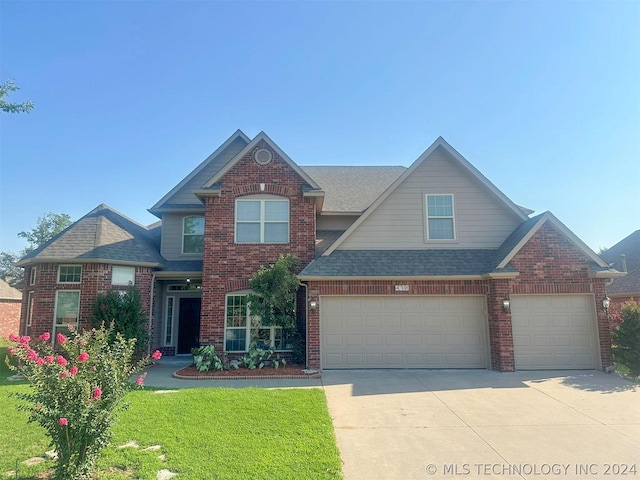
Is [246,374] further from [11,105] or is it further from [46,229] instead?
[46,229]

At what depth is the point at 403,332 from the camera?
37.2 ft

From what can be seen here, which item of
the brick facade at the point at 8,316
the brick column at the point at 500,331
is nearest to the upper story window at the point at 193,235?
the brick column at the point at 500,331

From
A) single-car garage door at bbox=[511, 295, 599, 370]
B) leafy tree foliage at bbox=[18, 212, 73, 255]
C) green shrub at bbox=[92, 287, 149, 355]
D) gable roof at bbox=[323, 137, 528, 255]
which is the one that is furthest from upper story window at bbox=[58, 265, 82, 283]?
leafy tree foliage at bbox=[18, 212, 73, 255]

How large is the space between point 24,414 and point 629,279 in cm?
2218

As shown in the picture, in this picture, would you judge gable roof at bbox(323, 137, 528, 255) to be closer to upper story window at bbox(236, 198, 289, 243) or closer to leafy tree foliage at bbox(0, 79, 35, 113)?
upper story window at bbox(236, 198, 289, 243)

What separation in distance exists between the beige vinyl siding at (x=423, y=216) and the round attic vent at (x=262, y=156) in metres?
3.87

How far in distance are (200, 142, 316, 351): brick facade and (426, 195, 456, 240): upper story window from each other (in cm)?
390

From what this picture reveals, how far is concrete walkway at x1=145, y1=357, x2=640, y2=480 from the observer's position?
16.2 feet

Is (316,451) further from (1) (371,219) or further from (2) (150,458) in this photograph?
(1) (371,219)

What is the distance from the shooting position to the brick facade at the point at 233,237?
12.1 m

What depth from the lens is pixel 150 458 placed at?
16.5 ft

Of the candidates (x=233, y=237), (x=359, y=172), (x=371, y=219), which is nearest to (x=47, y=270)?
(x=233, y=237)

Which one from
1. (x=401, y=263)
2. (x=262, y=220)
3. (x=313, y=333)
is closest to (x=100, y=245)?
(x=262, y=220)

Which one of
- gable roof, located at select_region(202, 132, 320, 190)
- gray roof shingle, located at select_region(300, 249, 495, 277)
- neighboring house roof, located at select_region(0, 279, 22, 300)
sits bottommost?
neighboring house roof, located at select_region(0, 279, 22, 300)
